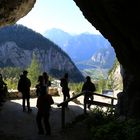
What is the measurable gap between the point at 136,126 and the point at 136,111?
338 cm

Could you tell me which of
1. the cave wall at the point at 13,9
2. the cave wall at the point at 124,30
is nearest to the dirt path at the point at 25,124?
the cave wall at the point at 124,30

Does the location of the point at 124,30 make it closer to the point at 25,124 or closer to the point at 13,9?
the point at 25,124

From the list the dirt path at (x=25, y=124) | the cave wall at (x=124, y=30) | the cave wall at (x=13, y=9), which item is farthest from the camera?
the cave wall at (x=13, y=9)

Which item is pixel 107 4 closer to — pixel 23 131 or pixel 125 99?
pixel 125 99

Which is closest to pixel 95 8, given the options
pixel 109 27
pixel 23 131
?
pixel 109 27

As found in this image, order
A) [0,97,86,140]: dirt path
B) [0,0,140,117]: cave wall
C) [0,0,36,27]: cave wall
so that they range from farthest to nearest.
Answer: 1. [0,0,36,27]: cave wall
2. [0,97,86,140]: dirt path
3. [0,0,140,117]: cave wall

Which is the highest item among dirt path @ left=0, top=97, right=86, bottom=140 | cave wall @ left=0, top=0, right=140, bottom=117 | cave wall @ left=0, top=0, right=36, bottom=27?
cave wall @ left=0, top=0, right=36, bottom=27

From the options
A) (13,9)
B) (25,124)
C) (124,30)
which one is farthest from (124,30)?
(13,9)

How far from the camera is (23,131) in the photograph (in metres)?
16.7

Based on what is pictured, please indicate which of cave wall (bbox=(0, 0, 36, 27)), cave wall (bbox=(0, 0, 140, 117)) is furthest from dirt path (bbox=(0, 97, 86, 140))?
cave wall (bbox=(0, 0, 36, 27))

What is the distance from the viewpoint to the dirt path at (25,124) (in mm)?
15375

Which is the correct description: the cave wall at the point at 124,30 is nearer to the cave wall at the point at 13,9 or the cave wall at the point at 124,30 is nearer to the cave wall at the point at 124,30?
the cave wall at the point at 124,30

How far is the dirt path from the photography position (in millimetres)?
15375

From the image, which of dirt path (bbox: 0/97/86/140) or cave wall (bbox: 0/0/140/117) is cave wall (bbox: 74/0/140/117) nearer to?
cave wall (bbox: 0/0/140/117)
